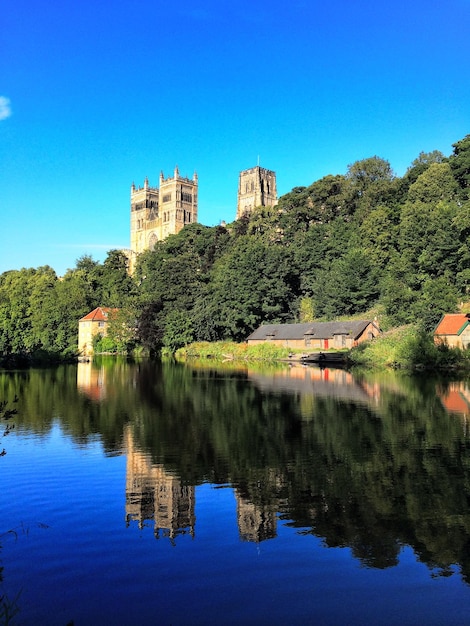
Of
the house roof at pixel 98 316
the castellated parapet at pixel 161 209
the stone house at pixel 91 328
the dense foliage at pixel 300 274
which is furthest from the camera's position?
the castellated parapet at pixel 161 209

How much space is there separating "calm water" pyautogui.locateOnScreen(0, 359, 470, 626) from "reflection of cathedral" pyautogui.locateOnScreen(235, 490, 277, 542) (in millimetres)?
38

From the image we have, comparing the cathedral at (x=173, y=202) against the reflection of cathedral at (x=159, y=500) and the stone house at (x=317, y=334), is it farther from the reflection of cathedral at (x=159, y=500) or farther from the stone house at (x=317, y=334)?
the reflection of cathedral at (x=159, y=500)

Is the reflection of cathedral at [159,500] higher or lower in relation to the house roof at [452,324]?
lower

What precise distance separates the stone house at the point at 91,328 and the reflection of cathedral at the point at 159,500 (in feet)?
249

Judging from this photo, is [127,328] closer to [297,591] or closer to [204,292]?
[204,292]

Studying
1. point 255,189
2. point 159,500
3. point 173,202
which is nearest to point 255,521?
point 159,500

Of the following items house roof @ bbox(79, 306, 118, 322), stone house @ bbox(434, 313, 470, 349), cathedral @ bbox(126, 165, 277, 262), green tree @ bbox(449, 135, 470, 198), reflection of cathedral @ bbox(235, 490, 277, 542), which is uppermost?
cathedral @ bbox(126, 165, 277, 262)

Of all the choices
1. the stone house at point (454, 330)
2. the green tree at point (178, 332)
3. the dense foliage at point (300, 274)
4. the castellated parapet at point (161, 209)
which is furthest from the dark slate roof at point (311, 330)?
the castellated parapet at point (161, 209)

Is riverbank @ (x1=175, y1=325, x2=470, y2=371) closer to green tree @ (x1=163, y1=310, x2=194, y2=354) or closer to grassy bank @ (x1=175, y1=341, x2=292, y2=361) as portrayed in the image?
grassy bank @ (x1=175, y1=341, x2=292, y2=361)

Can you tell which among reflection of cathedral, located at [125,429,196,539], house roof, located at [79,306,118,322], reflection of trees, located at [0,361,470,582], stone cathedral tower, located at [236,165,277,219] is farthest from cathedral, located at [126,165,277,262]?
reflection of cathedral, located at [125,429,196,539]

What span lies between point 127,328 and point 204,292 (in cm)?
1458

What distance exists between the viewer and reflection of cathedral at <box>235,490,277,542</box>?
1038cm

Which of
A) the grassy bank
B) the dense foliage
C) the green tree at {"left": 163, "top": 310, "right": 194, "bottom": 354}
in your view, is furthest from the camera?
the green tree at {"left": 163, "top": 310, "right": 194, "bottom": 354}

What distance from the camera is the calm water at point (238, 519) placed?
7.90 m
